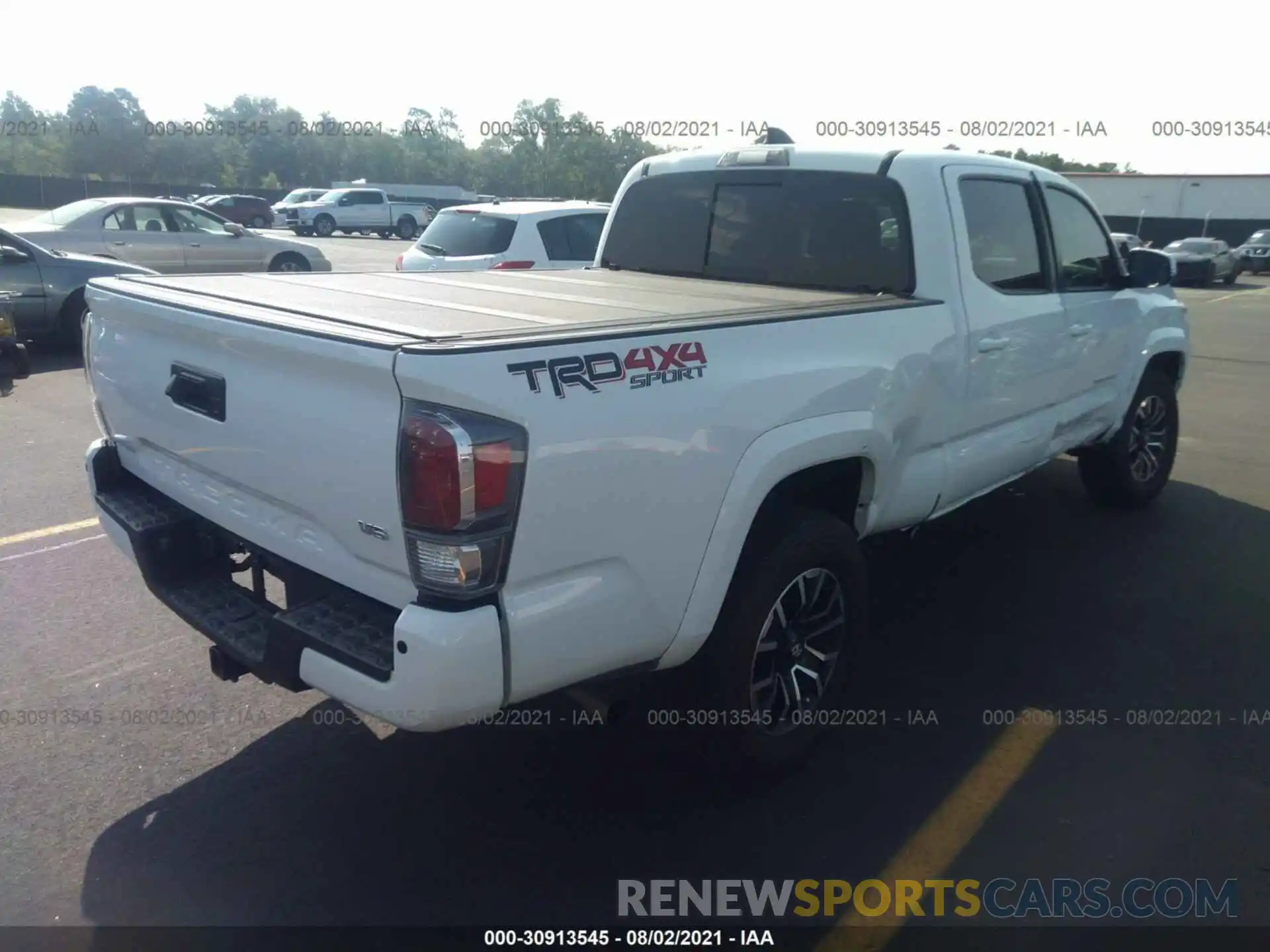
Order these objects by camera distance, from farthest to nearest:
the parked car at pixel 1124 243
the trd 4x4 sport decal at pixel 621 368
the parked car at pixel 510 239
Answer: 1. the parked car at pixel 510 239
2. the parked car at pixel 1124 243
3. the trd 4x4 sport decal at pixel 621 368

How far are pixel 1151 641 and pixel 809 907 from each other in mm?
2509

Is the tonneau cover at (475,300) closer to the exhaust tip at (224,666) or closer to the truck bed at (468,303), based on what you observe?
the truck bed at (468,303)

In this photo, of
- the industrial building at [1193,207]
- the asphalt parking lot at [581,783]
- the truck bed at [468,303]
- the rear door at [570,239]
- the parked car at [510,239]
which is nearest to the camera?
the truck bed at [468,303]

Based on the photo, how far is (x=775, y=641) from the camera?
3365mm

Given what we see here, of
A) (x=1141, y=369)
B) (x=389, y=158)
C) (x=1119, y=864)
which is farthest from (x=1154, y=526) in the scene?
(x=389, y=158)

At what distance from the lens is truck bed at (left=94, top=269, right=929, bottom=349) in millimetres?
2678

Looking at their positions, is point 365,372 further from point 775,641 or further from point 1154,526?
point 1154,526

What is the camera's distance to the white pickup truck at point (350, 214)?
3975 cm

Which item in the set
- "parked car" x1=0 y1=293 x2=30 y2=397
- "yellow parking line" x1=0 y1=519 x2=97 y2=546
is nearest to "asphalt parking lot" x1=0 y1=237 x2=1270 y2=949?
"yellow parking line" x1=0 y1=519 x2=97 y2=546

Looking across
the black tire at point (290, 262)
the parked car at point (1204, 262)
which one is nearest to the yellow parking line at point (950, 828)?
the black tire at point (290, 262)

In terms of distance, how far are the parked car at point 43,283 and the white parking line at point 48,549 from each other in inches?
226

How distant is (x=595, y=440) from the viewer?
8.24 ft

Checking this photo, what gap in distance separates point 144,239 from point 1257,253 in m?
34.4

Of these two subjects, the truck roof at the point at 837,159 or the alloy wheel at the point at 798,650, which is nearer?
the alloy wheel at the point at 798,650
